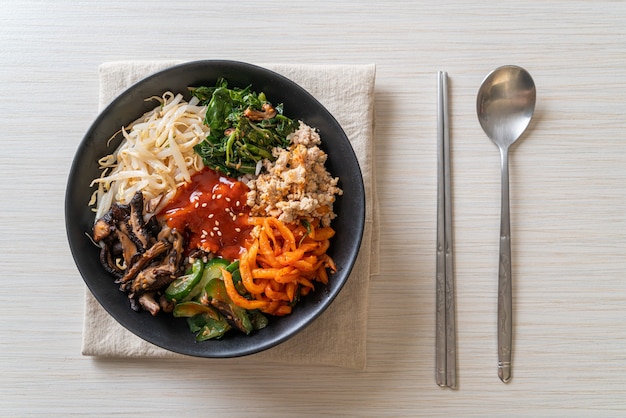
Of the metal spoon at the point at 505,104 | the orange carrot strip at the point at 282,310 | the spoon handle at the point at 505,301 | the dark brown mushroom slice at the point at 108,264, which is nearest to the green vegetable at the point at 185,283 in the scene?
the dark brown mushroom slice at the point at 108,264

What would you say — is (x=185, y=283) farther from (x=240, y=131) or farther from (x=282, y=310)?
(x=240, y=131)

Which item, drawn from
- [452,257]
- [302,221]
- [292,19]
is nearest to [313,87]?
[292,19]

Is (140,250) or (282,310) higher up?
(140,250)

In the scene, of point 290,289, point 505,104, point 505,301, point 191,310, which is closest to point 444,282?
point 505,301

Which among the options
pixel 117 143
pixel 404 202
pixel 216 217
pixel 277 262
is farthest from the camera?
pixel 404 202

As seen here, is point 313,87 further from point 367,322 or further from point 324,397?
point 324,397

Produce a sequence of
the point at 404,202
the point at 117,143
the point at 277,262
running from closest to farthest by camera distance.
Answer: the point at 277,262, the point at 117,143, the point at 404,202
